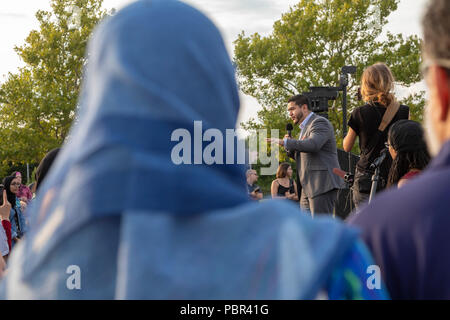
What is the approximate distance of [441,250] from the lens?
1084 millimetres

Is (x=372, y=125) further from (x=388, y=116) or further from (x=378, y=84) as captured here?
(x=378, y=84)

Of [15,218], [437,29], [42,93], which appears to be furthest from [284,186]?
[42,93]

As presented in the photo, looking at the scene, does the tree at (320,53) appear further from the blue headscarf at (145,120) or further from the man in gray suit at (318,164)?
the blue headscarf at (145,120)

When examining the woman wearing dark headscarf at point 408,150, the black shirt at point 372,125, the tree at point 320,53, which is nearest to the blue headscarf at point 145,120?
the woman wearing dark headscarf at point 408,150

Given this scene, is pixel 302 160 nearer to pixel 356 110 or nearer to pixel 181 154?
pixel 356 110

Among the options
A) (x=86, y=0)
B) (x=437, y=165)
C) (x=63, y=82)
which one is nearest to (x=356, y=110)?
(x=437, y=165)

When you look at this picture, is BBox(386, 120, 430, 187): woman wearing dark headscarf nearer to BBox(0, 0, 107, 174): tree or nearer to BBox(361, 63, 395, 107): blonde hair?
BBox(361, 63, 395, 107): blonde hair

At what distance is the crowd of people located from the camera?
966mm

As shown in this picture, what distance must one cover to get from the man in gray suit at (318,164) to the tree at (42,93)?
24031 mm

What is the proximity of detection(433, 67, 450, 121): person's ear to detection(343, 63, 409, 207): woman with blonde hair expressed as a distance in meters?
4.41

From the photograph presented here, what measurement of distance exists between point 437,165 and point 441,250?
0.60 ft

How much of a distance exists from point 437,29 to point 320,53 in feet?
103

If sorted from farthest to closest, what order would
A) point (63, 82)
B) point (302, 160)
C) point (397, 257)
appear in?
point (63, 82), point (302, 160), point (397, 257)

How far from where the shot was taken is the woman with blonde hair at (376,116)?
5.52 meters
